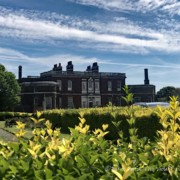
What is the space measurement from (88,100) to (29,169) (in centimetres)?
4605

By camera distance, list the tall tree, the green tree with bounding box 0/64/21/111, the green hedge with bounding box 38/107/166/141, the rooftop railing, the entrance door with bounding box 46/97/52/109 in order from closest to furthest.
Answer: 1. the green hedge with bounding box 38/107/166/141
2. the green tree with bounding box 0/64/21/111
3. the entrance door with bounding box 46/97/52/109
4. the rooftop railing
5. the tall tree

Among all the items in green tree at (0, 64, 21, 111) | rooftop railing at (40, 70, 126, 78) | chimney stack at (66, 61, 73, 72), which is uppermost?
chimney stack at (66, 61, 73, 72)

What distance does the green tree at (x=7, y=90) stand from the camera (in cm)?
3597

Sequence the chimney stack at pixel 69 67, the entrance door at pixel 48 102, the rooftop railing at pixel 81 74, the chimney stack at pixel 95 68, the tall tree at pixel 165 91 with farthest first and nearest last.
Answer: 1. the tall tree at pixel 165 91
2. the chimney stack at pixel 95 68
3. the chimney stack at pixel 69 67
4. the rooftop railing at pixel 81 74
5. the entrance door at pixel 48 102

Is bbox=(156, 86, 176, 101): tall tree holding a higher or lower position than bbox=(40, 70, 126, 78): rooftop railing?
lower

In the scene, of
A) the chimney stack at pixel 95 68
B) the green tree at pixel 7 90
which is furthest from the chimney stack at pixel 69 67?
the green tree at pixel 7 90

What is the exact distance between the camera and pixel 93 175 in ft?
5.74

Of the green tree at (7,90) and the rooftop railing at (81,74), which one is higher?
the rooftop railing at (81,74)

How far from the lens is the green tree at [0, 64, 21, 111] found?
35972mm

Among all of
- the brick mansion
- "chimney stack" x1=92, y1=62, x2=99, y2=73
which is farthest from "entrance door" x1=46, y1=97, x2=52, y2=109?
"chimney stack" x1=92, y1=62, x2=99, y2=73

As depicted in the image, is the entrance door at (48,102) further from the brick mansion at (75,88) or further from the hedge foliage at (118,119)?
the hedge foliage at (118,119)

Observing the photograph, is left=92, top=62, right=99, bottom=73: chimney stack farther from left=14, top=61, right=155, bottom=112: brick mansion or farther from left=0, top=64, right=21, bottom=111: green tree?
left=0, top=64, right=21, bottom=111: green tree

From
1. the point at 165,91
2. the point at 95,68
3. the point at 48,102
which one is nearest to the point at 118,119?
the point at 48,102

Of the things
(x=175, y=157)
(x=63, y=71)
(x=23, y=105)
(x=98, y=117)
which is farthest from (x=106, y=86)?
(x=175, y=157)
